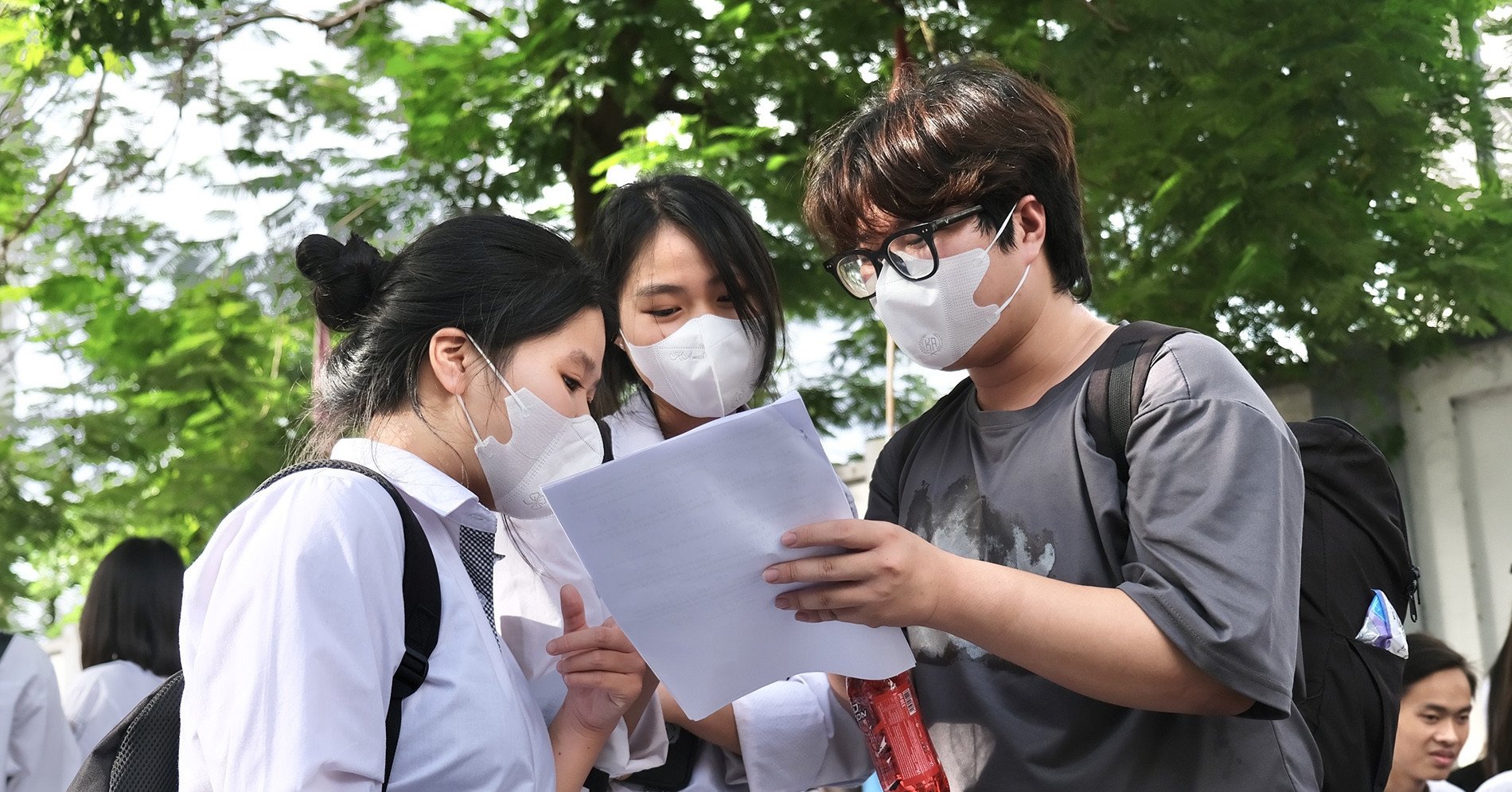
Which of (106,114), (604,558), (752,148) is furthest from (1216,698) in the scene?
(106,114)

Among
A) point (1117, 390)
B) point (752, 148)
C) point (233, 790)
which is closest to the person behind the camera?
point (233, 790)

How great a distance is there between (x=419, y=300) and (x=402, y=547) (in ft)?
1.58

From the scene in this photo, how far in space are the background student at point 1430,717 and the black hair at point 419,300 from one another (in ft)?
10.6

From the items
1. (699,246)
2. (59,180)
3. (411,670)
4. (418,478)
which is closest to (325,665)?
(411,670)

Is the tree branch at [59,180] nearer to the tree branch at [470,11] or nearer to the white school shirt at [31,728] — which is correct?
the tree branch at [470,11]

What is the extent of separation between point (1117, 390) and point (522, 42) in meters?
4.26

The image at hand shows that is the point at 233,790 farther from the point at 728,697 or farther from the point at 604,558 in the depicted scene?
the point at 728,697

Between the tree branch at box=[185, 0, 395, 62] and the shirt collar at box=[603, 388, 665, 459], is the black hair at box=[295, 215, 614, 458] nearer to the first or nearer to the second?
the shirt collar at box=[603, 388, 665, 459]

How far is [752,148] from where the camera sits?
222 inches

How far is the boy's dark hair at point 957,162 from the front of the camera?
87.0 inches

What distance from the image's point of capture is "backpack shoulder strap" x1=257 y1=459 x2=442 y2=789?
1.82 meters

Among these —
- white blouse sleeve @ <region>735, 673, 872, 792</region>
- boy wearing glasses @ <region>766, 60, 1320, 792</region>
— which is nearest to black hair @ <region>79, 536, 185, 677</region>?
white blouse sleeve @ <region>735, 673, 872, 792</region>

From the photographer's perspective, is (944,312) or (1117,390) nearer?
(1117,390)

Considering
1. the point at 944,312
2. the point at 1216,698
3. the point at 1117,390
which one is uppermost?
the point at 944,312
